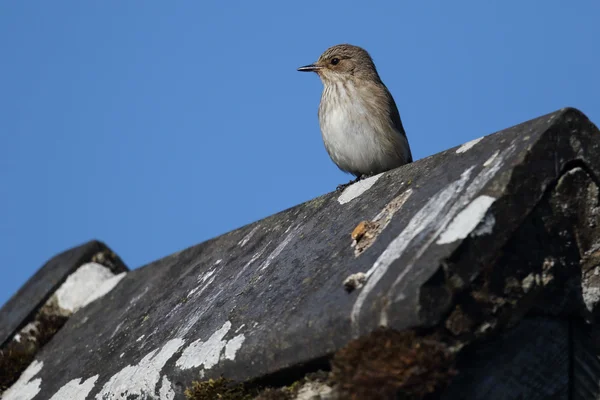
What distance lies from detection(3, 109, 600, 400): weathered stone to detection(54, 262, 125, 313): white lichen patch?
7.58 feet

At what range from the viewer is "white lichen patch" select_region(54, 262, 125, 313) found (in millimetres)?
6672

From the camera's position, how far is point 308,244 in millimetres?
4043

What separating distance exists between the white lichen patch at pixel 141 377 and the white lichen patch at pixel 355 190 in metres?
1.12

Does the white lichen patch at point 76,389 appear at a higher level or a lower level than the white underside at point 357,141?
lower

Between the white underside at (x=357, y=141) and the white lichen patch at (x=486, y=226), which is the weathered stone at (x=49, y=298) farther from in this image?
the white lichen patch at (x=486, y=226)

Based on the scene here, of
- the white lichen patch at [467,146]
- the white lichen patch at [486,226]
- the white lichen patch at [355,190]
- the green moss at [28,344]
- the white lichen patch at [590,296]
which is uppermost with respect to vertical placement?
the green moss at [28,344]

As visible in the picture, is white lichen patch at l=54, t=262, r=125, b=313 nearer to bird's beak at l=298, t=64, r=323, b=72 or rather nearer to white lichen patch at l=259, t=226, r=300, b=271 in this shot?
white lichen patch at l=259, t=226, r=300, b=271

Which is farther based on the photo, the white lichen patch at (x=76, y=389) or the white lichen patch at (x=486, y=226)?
the white lichen patch at (x=76, y=389)

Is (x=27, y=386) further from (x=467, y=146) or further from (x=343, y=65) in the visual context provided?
(x=343, y=65)

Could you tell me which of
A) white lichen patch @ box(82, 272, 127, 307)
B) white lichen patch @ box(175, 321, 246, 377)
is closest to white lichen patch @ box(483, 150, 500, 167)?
white lichen patch @ box(175, 321, 246, 377)

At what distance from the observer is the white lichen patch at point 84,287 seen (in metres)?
6.67

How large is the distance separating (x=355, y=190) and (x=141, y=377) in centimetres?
145

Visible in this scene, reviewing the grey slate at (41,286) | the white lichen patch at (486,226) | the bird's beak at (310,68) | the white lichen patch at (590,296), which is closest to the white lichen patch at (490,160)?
the white lichen patch at (486,226)

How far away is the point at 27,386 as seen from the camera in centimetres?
526
